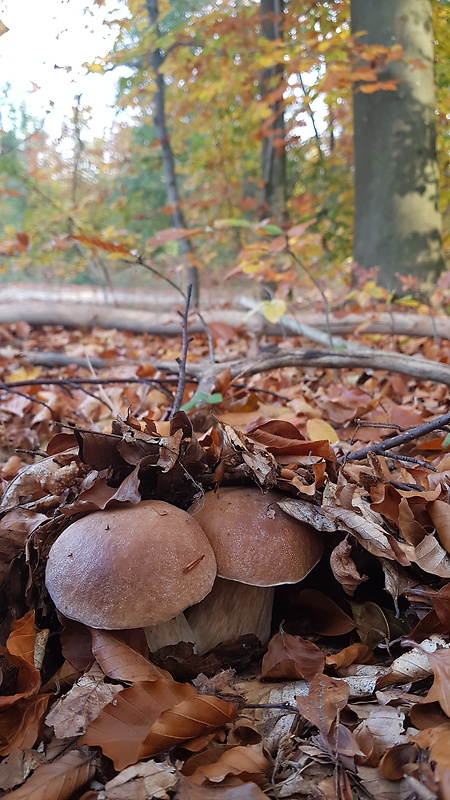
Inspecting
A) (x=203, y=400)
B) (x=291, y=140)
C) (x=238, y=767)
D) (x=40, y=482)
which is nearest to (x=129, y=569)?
(x=238, y=767)

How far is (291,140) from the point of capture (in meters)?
6.96

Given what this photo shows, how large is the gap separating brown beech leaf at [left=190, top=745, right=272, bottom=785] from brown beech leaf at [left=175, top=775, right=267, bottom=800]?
15 millimetres

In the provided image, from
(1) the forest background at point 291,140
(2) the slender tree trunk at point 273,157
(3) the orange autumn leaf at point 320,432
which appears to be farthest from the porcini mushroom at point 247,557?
(2) the slender tree trunk at point 273,157

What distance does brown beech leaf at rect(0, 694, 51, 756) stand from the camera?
102 centimetres

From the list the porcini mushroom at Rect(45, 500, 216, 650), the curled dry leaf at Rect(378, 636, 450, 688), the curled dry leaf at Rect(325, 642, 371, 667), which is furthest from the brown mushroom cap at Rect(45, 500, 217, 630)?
the curled dry leaf at Rect(378, 636, 450, 688)

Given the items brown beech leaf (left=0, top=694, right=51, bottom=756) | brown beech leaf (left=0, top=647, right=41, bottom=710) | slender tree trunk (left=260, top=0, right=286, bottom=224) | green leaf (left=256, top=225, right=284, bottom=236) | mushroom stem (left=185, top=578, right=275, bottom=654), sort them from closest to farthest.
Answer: brown beech leaf (left=0, top=694, right=51, bottom=756) → brown beech leaf (left=0, top=647, right=41, bottom=710) → mushroom stem (left=185, top=578, right=275, bottom=654) → green leaf (left=256, top=225, right=284, bottom=236) → slender tree trunk (left=260, top=0, right=286, bottom=224)

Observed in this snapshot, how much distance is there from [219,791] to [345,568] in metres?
0.59

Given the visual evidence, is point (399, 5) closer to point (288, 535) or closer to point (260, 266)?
point (260, 266)

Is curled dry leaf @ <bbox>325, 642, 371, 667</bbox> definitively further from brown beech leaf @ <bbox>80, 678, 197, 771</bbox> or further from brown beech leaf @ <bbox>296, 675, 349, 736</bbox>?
brown beech leaf @ <bbox>80, 678, 197, 771</bbox>

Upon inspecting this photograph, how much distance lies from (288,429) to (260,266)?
301 centimetres

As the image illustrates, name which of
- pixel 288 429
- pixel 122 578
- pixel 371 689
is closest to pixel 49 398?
pixel 288 429

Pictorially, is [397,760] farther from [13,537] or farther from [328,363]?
[328,363]

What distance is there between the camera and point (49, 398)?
9.80 feet

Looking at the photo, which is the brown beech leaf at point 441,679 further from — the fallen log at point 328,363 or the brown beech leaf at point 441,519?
the fallen log at point 328,363
